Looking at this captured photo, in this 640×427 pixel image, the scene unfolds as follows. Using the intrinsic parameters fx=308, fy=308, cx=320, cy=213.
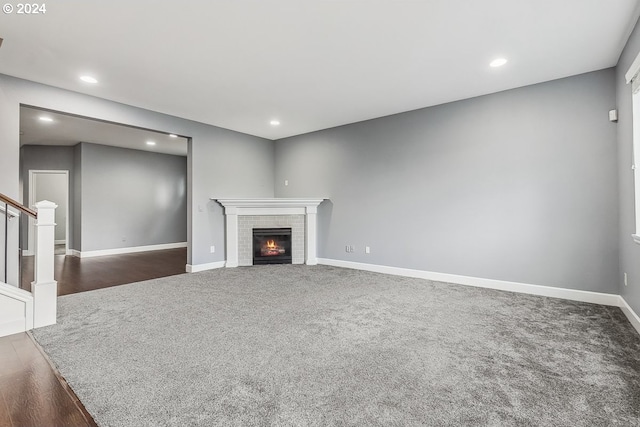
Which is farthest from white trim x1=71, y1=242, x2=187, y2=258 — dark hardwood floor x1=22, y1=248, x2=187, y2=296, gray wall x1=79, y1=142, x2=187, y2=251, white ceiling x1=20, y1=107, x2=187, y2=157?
white ceiling x1=20, y1=107, x2=187, y2=157

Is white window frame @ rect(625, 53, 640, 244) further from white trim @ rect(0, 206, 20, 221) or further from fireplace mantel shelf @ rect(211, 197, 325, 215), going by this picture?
white trim @ rect(0, 206, 20, 221)

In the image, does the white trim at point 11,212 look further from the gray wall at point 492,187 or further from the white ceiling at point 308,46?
the gray wall at point 492,187

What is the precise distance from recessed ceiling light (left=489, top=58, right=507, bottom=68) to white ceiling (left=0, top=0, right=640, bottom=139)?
76 millimetres

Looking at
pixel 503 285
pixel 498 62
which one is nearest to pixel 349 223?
pixel 503 285

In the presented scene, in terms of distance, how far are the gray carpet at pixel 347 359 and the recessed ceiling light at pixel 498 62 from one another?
8.78 ft

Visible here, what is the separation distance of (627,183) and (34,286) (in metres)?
5.83

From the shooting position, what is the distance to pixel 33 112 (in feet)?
16.4

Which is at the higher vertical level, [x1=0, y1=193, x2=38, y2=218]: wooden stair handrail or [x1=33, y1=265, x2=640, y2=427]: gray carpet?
[x1=0, y1=193, x2=38, y2=218]: wooden stair handrail

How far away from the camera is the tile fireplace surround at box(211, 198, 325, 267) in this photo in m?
5.90

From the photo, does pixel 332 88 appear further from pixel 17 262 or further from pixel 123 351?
pixel 17 262

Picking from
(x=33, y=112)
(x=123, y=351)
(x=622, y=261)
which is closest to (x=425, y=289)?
(x=622, y=261)

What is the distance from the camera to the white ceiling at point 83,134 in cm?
542

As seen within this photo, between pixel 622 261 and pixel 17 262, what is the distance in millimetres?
6485

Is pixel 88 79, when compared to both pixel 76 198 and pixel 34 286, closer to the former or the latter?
pixel 34 286
